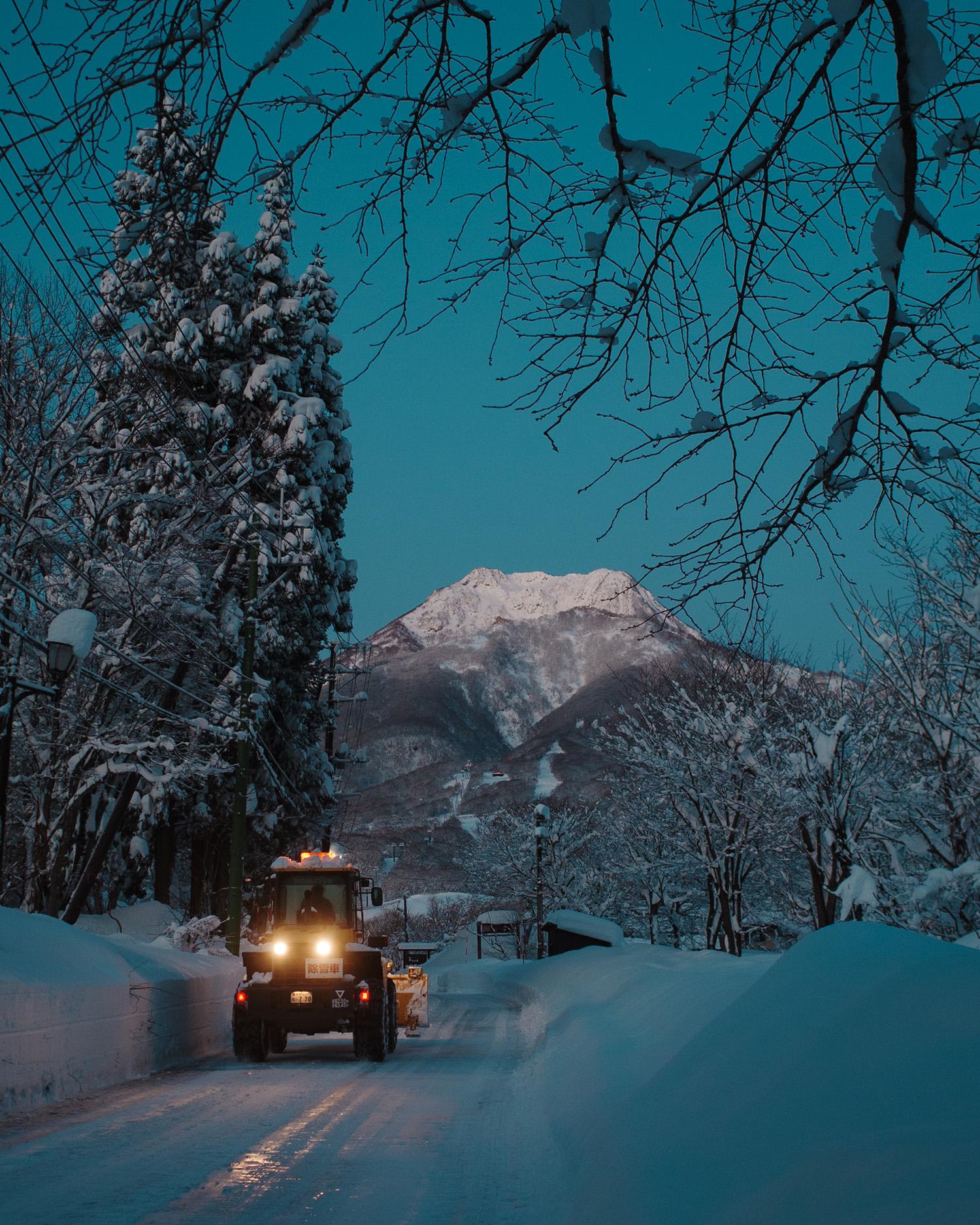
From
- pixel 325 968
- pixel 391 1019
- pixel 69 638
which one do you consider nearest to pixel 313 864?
pixel 325 968

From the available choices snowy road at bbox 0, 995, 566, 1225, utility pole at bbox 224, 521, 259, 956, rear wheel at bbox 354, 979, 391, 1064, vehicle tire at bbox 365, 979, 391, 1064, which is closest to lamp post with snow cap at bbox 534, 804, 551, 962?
utility pole at bbox 224, 521, 259, 956

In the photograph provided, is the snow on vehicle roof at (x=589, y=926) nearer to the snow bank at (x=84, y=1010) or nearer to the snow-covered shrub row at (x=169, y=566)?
the snow-covered shrub row at (x=169, y=566)

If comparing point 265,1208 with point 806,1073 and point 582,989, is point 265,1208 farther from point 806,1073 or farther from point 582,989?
point 582,989

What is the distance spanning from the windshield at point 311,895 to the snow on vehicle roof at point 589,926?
777 inches

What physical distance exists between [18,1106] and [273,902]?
7546 millimetres

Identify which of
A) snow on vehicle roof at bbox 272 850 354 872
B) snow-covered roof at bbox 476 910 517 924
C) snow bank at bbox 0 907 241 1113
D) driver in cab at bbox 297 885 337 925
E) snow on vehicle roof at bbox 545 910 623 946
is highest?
snow on vehicle roof at bbox 272 850 354 872

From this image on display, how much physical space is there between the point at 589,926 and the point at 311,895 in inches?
893

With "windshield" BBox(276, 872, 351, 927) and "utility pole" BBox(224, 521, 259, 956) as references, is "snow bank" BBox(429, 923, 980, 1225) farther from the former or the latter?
"utility pole" BBox(224, 521, 259, 956)

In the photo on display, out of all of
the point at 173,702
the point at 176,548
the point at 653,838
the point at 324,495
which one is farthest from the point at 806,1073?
the point at 653,838

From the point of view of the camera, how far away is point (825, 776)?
25922mm

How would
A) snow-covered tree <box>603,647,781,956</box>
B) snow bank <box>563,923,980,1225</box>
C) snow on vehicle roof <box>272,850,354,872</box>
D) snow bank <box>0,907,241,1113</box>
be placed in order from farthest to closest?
snow-covered tree <box>603,647,781,956</box> < snow on vehicle roof <box>272,850,354,872</box> < snow bank <box>0,907,241,1113</box> < snow bank <box>563,923,980,1225</box>

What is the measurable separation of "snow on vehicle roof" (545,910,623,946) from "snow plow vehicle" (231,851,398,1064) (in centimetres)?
1980

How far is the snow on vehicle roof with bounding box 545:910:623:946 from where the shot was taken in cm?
3619

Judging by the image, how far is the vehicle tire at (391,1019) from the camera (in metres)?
16.1
